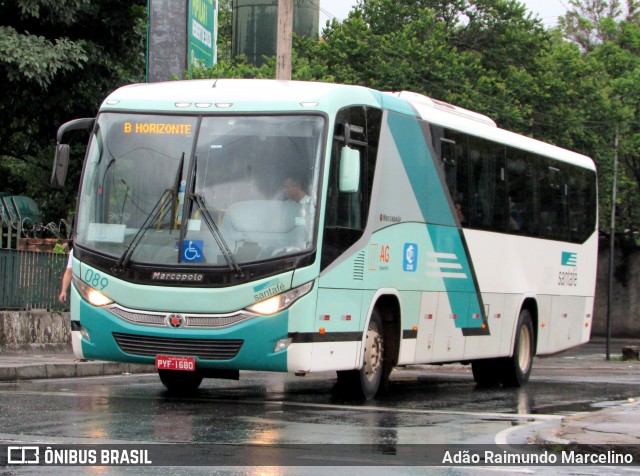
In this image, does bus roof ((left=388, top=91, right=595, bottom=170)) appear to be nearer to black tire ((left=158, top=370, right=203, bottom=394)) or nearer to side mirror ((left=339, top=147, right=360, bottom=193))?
side mirror ((left=339, top=147, right=360, bottom=193))

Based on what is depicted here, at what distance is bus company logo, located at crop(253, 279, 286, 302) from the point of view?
1183 cm

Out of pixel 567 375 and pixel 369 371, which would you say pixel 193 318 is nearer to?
pixel 369 371

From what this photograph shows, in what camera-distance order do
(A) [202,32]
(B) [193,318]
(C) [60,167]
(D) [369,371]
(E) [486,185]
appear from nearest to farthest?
(B) [193,318] → (C) [60,167] → (D) [369,371] → (E) [486,185] → (A) [202,32]

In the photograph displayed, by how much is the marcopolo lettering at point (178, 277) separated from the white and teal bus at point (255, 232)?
1cm

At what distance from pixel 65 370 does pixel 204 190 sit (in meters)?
5.77

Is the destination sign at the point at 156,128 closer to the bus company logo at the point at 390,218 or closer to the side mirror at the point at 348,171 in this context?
the side mirror at the point at 348,171

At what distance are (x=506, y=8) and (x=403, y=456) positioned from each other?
37.0 meters

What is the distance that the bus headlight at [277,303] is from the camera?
11852mm

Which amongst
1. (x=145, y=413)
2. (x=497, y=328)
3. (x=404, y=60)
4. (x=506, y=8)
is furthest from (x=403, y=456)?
(x=506, y=8)

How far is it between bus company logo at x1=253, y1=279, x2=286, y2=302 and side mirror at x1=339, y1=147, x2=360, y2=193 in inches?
49.9

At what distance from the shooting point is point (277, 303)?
39.0ft

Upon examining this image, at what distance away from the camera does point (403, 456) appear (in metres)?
8.70

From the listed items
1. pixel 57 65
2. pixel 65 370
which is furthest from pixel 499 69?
pixel 65 370

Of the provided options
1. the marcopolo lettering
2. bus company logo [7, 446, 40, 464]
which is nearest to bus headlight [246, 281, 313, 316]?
the marcopolo lettering
